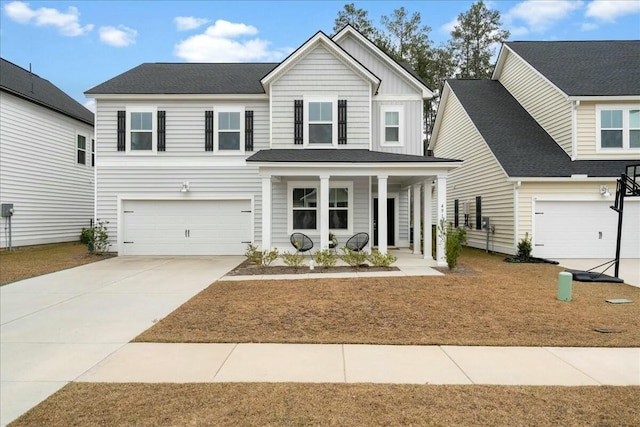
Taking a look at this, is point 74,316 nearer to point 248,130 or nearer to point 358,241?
point 358,241

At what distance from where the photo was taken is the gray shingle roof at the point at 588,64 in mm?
13789

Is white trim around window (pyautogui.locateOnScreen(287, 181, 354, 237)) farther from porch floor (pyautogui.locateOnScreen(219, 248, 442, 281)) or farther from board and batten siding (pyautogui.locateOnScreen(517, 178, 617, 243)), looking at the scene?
board and batten siding (pyautogui.locateOnScreen(517, 178, 617, 243))

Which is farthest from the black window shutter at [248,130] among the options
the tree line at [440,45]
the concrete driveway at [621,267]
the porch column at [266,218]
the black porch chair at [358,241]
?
the tree line at [440,45]

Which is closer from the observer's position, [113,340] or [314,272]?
[113,340]

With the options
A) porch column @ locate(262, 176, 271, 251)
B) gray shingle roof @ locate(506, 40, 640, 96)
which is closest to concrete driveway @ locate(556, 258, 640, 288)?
gray shingle roof @ locate(506, 40, 640, 96)

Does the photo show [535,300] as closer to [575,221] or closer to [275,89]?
[575,221]

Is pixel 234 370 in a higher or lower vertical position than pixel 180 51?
lower

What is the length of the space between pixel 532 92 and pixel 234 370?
672 inches

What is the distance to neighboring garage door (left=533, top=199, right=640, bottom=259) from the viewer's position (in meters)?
13.4

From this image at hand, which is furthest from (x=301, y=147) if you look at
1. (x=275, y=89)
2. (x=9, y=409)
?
(x=9, y=409)

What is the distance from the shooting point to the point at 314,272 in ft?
33.9

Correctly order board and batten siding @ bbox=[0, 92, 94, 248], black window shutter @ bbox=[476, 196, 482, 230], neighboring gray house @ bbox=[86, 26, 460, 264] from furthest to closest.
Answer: black window shutter @ bbox=[476, 196, 482, 230] → board and batten siding @ bbox=[0, 92, 94, 248] → neighboring gray house @ bbox=[86, 26, 460, 264]

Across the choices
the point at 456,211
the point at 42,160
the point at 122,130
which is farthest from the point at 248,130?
the point at 456,211

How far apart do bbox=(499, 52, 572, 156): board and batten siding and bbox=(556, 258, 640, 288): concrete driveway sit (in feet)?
13.2
